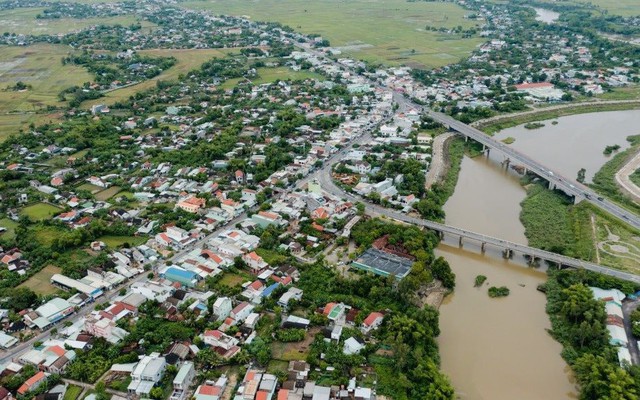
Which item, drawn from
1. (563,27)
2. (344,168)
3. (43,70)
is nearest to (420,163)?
(344,168)

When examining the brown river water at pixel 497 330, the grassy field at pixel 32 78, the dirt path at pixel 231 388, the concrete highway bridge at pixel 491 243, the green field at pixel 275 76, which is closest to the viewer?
the dirt path at pixel 231 388

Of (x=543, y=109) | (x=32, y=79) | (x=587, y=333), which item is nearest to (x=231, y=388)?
(x=587, y=333)

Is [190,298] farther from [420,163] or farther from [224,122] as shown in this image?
[224,122]

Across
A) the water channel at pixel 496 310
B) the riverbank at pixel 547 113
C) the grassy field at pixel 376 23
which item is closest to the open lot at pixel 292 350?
the water channel at pixel 496 310

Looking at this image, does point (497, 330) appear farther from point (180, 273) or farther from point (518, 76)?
point (518, 76)

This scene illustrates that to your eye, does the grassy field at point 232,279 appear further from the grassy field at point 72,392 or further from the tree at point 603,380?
the tree at point 603,380

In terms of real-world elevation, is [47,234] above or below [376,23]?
below
